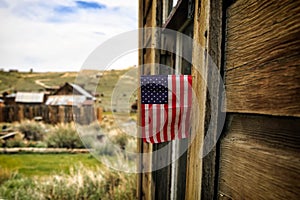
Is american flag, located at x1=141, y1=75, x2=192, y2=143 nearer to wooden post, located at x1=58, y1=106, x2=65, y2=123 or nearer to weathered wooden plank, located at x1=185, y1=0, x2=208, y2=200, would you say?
weathered wooden plank, located at x1=185, y1=0, x2=208, y2=200

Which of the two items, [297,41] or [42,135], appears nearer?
[297,41]

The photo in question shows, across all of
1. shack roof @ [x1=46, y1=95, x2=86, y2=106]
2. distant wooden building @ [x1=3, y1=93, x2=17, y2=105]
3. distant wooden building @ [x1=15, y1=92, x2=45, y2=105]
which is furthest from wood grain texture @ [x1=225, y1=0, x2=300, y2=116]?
distant wooden building @ [x1=3, y1=93, x2=17, y2=105]

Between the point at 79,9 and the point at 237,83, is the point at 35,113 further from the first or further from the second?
the point at 237,83

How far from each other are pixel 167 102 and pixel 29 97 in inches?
498

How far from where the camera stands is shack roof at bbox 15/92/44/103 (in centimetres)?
1204

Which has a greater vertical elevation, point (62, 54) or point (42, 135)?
point (62, 54)

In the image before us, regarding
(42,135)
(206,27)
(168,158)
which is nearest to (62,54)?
(42,135)

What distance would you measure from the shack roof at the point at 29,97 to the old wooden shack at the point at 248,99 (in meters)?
12.6

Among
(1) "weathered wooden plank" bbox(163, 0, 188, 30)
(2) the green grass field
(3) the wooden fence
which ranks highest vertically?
(1) "weathered wooden plank" bbox(163, 0, 188, 30)

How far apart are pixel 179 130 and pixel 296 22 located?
0.62 meters

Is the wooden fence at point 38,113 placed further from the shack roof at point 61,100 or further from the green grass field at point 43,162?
the green grass field at point 43,162

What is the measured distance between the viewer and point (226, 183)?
0.61 metres

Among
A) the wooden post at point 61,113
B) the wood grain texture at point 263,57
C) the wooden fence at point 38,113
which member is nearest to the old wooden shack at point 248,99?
the wood grain texture at point 263,57

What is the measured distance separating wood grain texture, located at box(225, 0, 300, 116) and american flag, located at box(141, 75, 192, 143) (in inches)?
10.3
